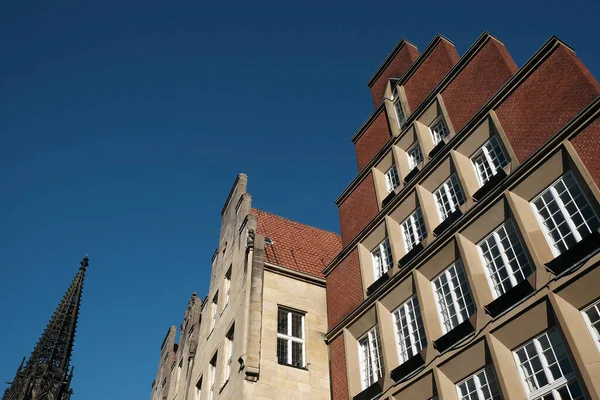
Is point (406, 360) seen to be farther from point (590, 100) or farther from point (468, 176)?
point (590, 100)

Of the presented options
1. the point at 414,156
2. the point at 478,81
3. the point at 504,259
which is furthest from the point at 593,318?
the point at 414,156

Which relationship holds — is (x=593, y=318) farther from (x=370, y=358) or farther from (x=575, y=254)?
(x=370, y=358)

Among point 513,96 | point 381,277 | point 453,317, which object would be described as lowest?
point 453,317

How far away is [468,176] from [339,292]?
738 centimetres

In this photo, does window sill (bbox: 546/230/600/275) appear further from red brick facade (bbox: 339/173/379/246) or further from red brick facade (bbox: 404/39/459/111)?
red brick facade (bbox: 404/39/459/111)

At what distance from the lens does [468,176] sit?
17156 millimetres

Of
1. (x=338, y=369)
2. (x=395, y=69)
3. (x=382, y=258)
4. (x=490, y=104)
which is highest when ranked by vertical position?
(x=395, y=69)

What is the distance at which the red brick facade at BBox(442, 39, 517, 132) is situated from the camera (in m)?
17.9

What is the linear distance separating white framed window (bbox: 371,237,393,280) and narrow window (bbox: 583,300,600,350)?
825 cm

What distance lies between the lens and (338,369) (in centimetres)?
1975

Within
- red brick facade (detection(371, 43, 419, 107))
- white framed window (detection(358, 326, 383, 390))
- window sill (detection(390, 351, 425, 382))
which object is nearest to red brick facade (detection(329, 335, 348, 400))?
white framed window (detection(358, 326, 383, 390))

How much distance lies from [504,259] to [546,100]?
4.53 meters

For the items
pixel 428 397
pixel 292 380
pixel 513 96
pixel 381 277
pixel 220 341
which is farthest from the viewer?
pixel 220 341

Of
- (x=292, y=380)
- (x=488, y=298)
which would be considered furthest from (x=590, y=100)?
(x=292, y=380)
